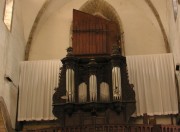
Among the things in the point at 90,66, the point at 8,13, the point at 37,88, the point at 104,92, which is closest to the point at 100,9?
the point at 90,66

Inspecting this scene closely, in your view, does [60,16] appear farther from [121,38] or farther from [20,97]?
[20,97]

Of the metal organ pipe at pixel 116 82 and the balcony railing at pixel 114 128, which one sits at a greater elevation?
the metal organ pipe at pixel 116 82

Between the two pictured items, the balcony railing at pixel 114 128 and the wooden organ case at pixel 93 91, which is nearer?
the balcony railing at pixel 114 128

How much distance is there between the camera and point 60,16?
18.7m

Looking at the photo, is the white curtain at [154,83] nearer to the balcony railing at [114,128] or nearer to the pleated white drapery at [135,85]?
the pleated white drapery at [135,85]

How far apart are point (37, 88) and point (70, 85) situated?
2.22 metres

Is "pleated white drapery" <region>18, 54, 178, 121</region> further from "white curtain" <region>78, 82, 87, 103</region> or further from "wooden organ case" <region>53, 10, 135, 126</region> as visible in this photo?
"wooden organ case" <region>53, 10, 135, 126</region>

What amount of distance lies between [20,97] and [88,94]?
3.33 meters

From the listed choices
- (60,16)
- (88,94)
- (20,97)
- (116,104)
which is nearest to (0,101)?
(20,97)

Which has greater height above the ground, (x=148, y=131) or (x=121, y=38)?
(x=121, y=38)

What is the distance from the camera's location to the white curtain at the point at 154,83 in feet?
49.8

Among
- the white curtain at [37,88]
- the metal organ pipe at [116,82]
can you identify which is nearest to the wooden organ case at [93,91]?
the metal organ pipe at [116,82]

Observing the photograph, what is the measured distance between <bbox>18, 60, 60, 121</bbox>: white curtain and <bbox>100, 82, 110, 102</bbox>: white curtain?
8.25ft

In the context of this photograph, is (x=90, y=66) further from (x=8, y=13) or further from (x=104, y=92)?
(x=8, y=13)
